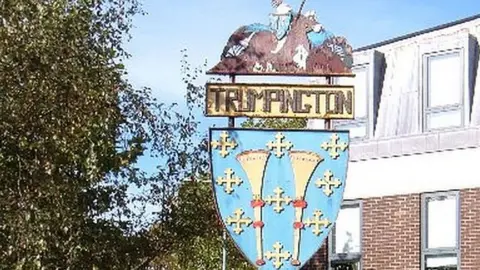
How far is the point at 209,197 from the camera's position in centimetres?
1809

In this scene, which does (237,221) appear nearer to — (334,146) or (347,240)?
(334,146)

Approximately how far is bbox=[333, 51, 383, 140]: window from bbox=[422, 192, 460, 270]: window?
187 centimetres

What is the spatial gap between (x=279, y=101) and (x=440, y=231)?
5.11 meters

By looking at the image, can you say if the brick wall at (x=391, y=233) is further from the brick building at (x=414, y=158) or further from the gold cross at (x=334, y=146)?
the gold cross at (x=334, y=146)

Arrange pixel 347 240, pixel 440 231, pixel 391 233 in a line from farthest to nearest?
pixel 347 240
pixel 391 233
pixel 440 231

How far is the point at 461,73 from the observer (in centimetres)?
2091

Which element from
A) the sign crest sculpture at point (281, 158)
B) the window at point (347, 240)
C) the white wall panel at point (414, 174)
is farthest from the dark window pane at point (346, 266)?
the sign crest sculpture at point (281, 158)

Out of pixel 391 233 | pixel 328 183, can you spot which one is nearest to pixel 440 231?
pixel 391 233

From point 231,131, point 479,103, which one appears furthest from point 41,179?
point 479,103

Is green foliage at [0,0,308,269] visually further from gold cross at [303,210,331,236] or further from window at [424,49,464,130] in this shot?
window at [424,49,464,130]

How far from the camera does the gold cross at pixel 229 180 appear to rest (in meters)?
17.0

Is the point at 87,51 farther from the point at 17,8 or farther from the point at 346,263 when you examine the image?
the point at 346,263

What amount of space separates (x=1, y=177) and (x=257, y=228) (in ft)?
13.5

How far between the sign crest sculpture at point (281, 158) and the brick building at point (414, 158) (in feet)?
13.4
